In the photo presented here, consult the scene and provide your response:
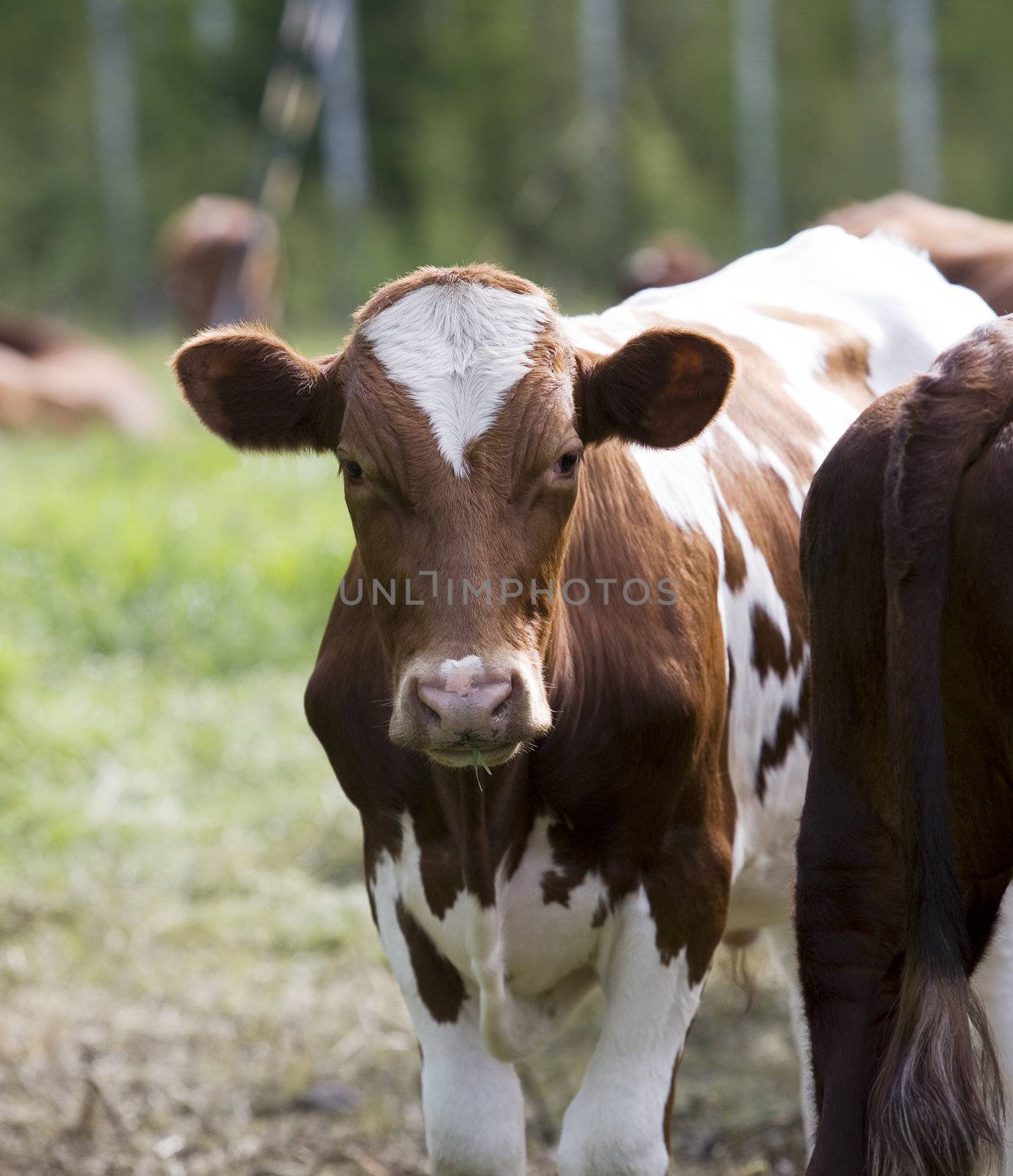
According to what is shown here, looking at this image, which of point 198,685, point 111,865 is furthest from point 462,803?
point 198,685

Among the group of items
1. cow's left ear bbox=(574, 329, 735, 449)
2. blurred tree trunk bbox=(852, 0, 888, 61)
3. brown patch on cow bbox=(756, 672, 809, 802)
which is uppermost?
blurred tree trunk bbox=(852, 0, 888, 61)

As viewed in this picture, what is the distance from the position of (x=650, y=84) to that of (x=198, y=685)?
87.7 ft

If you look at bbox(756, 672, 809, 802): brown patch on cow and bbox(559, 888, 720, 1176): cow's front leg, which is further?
bbox(756, 672, 809, 802): brown patch on cow

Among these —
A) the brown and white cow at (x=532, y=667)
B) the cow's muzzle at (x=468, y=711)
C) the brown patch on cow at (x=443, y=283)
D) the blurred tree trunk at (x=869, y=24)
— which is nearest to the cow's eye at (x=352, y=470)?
the brown and white cow at (x=532, y=667)

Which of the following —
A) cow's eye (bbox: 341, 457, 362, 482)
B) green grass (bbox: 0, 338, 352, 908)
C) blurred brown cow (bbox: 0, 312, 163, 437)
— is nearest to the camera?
cow's eye (bbox: 341, 457, 362, 482)

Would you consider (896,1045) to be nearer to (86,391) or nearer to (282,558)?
(282,558)

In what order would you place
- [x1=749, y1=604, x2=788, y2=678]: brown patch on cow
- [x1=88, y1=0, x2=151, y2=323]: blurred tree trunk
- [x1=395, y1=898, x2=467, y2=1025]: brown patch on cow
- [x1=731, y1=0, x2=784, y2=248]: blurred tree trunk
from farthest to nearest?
[x1=731, y1=0, x2=784, y2=248]: blurred tree trunk < [x1=88, y1=0, x2=151, y2=323]: blurred tree trunk < [x1=749, y1=604, x2=788, y2=678]: brown patch on cow < [x1=395, y1=898, x2=467, y2=1025]: brown patch on cow

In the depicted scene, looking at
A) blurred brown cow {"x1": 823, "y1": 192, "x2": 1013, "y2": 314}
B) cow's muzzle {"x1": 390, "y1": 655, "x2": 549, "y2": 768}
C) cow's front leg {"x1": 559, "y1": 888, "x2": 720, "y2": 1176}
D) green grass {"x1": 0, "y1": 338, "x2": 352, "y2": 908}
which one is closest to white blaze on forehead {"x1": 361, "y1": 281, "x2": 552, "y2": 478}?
cow's muzzle {"x1": 390, "y1": 655, "x2": 549, "y2": 768}

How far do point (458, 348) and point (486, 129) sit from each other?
28.9 metres

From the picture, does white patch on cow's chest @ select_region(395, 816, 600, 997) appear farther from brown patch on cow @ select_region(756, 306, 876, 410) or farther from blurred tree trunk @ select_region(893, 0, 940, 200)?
blurred tree trunk @ select_region(893, 0, 940, 200)

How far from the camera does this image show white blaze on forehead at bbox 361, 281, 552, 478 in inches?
108

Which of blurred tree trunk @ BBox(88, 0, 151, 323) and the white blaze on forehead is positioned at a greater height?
blurred tree trunk @ BBox(88, 0, 151, 323)

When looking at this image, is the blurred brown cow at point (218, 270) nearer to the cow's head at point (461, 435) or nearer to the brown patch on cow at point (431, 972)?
the cow's head at point (461, 435)

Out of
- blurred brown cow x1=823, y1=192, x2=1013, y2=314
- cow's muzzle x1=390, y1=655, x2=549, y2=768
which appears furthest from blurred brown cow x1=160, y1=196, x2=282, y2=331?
cow's muzzle x1=390, y1=655, x2=549, y2=768
